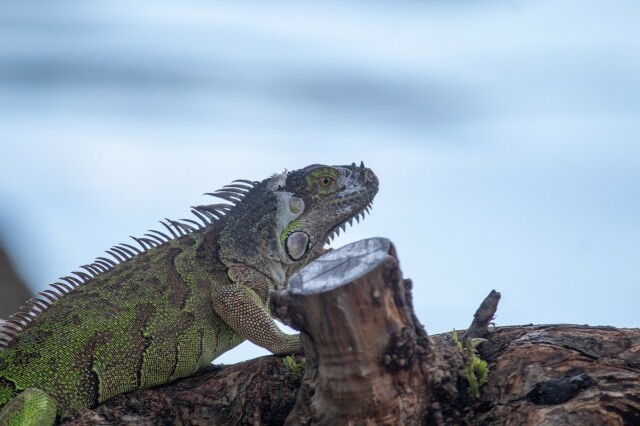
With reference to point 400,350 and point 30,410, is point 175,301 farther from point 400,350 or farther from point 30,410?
point 400,350

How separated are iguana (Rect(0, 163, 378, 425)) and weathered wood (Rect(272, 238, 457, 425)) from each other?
6.97 feet

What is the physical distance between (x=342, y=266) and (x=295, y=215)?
11.0 ft

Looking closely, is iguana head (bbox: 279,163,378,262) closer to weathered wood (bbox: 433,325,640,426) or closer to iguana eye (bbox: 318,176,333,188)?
iguana eye (bbox: 318,176,333,188)

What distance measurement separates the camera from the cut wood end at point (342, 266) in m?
3.96

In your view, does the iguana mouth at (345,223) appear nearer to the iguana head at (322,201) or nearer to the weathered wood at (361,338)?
the iguana head at (322,201)

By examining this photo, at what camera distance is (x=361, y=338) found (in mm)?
4039

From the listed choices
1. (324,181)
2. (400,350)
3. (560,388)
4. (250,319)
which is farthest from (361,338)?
(324,181)

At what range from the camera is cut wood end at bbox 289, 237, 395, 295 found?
3957mm

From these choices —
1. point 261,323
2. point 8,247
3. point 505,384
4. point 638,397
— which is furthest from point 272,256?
point 8,247

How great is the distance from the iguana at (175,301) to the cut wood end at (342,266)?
7.70ft

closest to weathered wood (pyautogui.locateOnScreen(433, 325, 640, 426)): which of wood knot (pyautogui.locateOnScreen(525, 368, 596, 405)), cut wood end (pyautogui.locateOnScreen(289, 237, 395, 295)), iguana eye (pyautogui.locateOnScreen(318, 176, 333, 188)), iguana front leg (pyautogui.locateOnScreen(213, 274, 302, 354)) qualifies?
wood knot (pyautogui.locateOnScreen(525, 368, 596, 405))

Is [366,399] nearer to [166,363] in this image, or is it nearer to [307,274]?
[307,274]

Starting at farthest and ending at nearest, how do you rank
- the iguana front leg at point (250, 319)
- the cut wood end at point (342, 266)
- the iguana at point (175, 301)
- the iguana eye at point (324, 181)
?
the iguana eye at point (324, 181) → the iguana front leg at point (250, 319) → the iguana at point (175, 301) → the cut wood end at point (342, 266)

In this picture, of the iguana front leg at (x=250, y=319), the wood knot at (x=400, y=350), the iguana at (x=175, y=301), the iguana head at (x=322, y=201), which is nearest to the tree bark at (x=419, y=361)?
the wood knot at (x=400, y=350)
